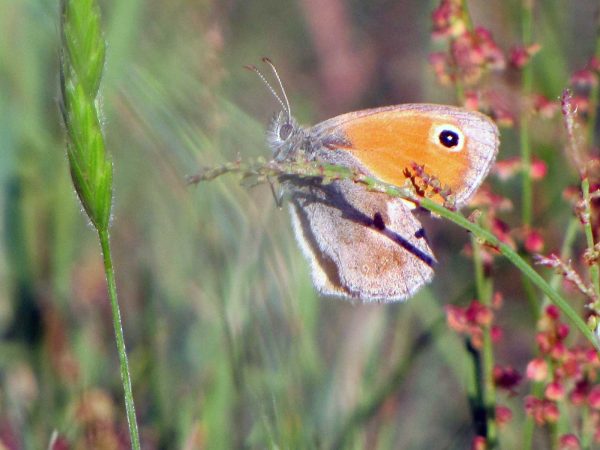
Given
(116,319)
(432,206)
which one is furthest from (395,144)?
(116,319)

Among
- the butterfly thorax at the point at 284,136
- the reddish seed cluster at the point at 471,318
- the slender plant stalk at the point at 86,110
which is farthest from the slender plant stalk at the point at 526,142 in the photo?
the slender plant stalk at the point at 86,110

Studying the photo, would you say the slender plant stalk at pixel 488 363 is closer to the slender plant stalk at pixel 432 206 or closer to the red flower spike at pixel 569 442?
the red flower spike at pixel 569 442

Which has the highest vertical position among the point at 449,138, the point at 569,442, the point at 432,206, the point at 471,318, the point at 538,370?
the point at 449,138

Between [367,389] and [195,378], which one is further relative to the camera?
[195,378]

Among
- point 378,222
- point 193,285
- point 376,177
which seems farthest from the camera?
point 193,285

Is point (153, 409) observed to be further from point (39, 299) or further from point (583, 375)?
point (583, 375)

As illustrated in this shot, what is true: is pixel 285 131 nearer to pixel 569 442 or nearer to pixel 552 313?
pixel 552 313

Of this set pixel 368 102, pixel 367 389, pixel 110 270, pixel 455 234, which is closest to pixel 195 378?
pixel 367 389
